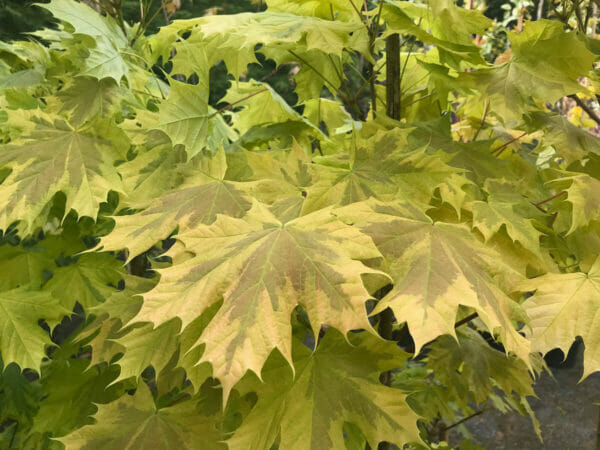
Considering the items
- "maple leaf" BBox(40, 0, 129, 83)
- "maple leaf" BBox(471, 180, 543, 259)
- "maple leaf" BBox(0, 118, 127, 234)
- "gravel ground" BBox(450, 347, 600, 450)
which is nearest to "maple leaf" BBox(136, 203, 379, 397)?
"maple leaf" BBox(471, 180, 543, 259)

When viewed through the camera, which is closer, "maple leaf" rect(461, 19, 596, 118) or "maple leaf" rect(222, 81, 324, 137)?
"maple leaf" rect(461, 19, 596, 118)

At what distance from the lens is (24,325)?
1.13 meters

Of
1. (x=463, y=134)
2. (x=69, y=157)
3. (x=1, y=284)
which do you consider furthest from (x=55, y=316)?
(x=463, y=134)

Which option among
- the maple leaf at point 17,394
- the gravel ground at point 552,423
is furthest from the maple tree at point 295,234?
the gravel ground at point 552,423

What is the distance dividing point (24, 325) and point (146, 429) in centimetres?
45

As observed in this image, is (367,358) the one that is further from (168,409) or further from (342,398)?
(168,409)

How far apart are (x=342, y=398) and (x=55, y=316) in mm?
742

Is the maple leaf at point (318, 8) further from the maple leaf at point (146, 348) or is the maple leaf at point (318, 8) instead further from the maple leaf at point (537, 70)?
the maple leaf at point (146, 348)

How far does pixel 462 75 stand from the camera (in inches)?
37.5

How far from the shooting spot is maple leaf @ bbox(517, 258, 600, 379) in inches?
29.9

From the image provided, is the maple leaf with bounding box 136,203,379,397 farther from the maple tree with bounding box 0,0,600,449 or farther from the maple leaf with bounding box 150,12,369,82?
the maple leaf with bounding box 150,12,369,82

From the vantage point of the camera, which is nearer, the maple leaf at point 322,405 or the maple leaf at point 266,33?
the maple leaf at point 322,405

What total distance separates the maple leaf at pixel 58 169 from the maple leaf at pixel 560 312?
78cm

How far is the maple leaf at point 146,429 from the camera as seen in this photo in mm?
862
